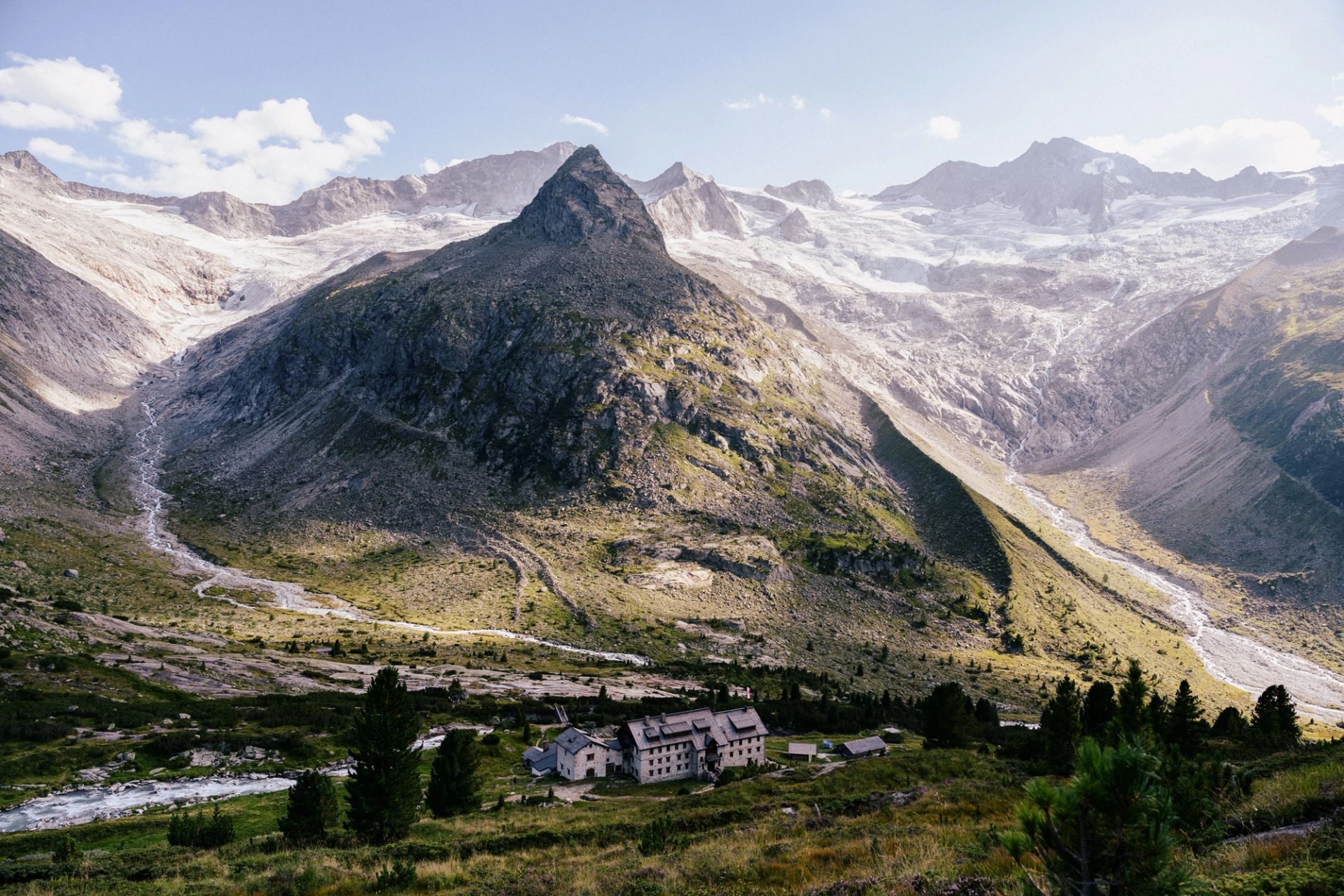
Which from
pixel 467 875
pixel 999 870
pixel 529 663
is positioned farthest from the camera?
pixel 529 663

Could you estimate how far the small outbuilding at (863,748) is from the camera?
2351 inches

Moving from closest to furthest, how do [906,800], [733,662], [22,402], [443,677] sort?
[906,800] < [443,677] < [733,662] < [22,402]

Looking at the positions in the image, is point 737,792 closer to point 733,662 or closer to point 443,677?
point 443,677

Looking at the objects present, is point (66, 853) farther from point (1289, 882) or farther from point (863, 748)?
point (863, 748)

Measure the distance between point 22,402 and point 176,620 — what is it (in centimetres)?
14419

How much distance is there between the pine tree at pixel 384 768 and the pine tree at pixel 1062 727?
128ft

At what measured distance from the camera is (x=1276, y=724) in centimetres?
5241

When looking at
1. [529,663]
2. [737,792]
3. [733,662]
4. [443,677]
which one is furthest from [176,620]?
[737,792]

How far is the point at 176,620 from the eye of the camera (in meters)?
97.6

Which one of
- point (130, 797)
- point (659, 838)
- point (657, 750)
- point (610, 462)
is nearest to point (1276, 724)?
point (657, 750)

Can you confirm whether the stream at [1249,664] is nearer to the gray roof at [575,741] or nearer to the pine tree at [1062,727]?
the pine tree at [1062,727]

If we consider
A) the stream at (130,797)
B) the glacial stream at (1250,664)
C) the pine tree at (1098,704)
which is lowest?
the glacial stream at (1250,664)

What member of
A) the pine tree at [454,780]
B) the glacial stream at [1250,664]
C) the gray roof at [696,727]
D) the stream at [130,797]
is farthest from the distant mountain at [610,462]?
the pine tree at [454,780]

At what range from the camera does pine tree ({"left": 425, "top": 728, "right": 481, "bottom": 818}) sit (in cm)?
4119
